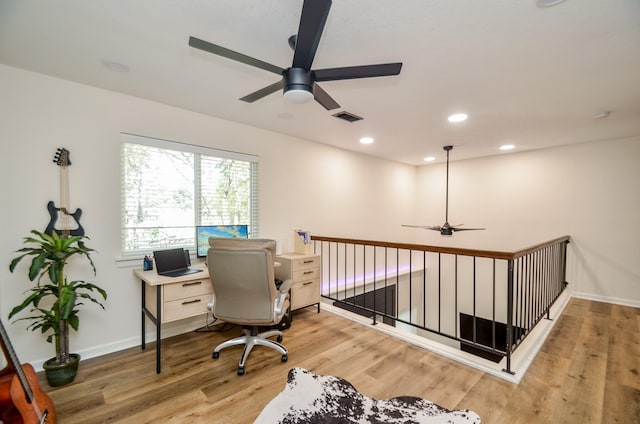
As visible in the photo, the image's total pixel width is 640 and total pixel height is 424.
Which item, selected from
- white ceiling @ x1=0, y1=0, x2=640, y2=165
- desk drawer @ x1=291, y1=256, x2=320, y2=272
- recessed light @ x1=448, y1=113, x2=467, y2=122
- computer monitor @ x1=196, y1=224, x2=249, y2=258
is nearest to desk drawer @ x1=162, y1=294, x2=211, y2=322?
computer monitor @ x1=196, y1=224, x2=249, y2=258

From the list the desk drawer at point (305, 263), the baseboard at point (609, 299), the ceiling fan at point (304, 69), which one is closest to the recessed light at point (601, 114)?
the baseboard at point (609, 299)

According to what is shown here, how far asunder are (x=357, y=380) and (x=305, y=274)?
4.75 ft

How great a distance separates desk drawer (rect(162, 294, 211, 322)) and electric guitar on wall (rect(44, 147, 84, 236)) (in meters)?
1.09

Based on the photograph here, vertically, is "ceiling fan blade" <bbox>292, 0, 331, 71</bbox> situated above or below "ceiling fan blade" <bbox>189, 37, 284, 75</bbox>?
above

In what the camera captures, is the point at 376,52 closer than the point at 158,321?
Yes

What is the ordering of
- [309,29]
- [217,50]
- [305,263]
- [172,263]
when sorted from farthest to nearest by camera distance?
1. [305,263]
2. [172,263]
3. [217,50]
4. [309,29]

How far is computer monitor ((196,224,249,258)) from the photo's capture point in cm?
310

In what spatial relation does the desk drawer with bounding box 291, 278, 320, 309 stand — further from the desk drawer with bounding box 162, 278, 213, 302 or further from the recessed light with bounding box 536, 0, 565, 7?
the recessed light with bounding box 536, 0, 565, 7

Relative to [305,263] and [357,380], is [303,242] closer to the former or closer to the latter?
[305,263]

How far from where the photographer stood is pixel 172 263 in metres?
2.72

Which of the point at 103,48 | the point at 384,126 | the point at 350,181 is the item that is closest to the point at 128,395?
the point at 103,48

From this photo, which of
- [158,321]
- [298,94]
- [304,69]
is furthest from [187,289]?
[304,69]

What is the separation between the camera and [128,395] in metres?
2.04

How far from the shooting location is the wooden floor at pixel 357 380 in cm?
186
